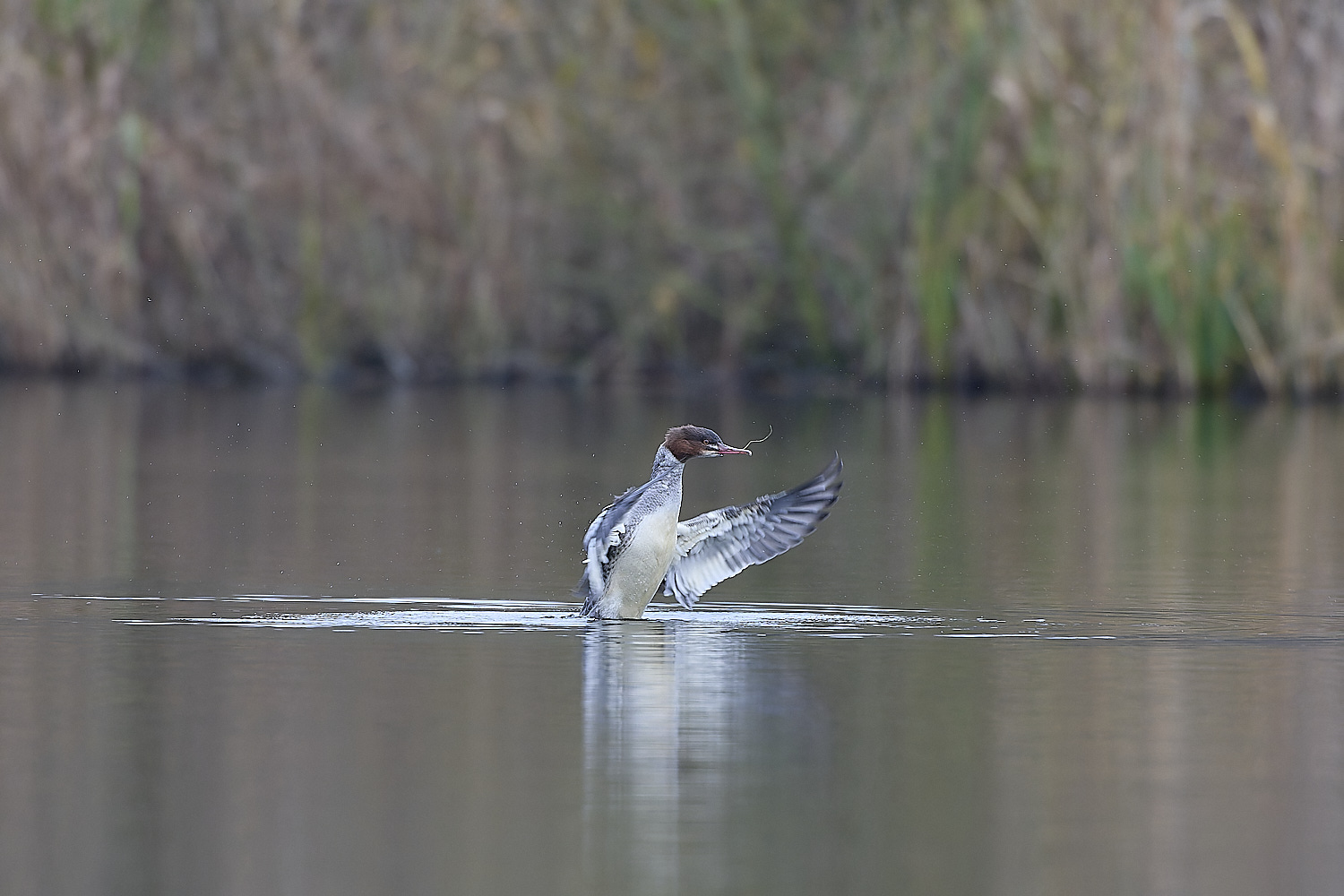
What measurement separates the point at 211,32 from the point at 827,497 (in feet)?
62.4

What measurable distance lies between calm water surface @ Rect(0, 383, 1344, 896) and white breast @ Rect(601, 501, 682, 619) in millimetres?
185

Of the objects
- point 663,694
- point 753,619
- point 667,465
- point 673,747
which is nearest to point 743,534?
point 667,465

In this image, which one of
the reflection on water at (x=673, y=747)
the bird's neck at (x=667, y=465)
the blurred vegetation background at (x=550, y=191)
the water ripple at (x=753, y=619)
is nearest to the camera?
the reflection on water at (x=673, y=747)

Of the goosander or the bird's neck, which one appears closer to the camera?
the goosander

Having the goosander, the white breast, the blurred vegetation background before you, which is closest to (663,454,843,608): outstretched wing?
the goosander

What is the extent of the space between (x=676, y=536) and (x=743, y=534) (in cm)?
35

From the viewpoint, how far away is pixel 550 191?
28094 mm

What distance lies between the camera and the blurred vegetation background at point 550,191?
82.6 feet

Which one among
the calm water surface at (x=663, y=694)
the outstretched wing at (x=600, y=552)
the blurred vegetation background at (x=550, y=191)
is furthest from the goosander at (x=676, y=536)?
the blurred vegetation background at (x=550, y=191)

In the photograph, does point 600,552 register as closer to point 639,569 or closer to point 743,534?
point 639,569

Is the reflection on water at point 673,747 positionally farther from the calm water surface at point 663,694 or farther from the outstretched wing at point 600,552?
the outstretched wing at point 600,552

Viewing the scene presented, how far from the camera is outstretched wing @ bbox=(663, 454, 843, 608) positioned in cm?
1037

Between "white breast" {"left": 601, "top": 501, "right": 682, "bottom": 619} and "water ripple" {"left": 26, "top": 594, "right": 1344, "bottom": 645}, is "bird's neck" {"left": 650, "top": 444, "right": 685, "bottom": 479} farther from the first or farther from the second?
"water ripple" {"left": 26, "top": 594, "right": 1344, "bottom": 645}

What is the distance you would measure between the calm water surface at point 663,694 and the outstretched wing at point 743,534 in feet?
0.68
